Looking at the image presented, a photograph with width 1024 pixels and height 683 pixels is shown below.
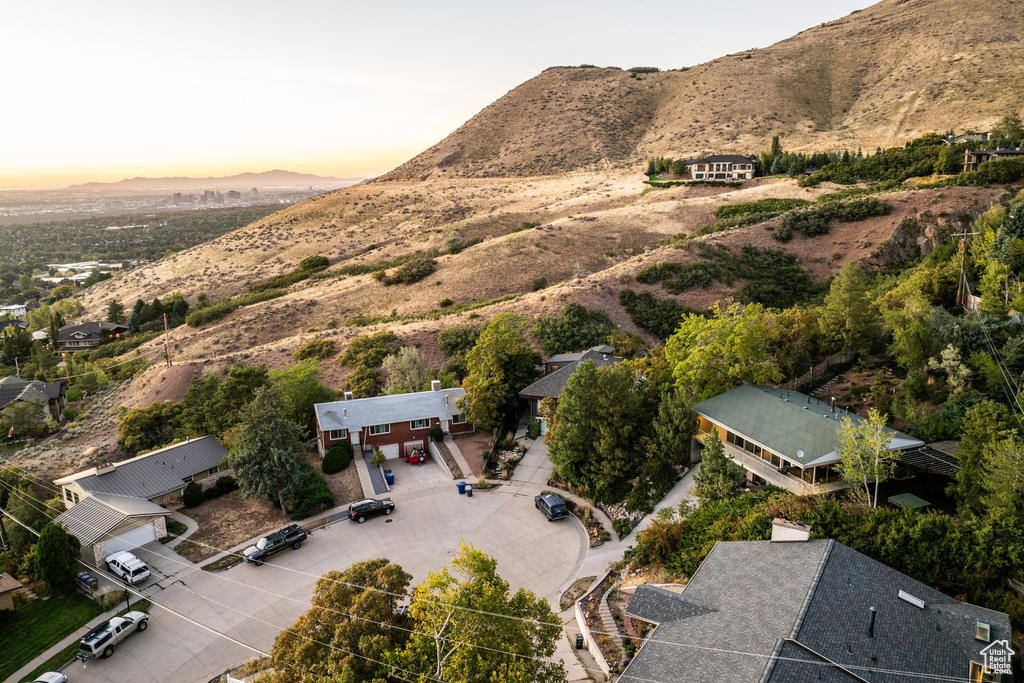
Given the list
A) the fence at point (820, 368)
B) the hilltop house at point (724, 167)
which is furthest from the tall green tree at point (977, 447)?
the hilltop house at point (724, 167)

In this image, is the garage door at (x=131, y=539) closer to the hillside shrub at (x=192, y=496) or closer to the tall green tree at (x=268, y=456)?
the hillside shrub at (x=192, y=496)

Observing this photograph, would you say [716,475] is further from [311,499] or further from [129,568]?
[129,568]

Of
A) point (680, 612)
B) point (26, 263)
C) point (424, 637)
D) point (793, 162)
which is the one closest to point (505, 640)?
point (424, 637)

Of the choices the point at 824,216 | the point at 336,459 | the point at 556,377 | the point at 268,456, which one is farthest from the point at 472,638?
the point at 824,216

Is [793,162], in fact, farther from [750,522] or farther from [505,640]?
[505,640]

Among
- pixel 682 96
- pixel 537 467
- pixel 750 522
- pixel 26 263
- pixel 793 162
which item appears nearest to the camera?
pixel 750 522

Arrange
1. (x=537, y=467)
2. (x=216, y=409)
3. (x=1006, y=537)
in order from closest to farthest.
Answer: (x=1006, y=537) → (x=537, y=467) → (x=216, y=409)
